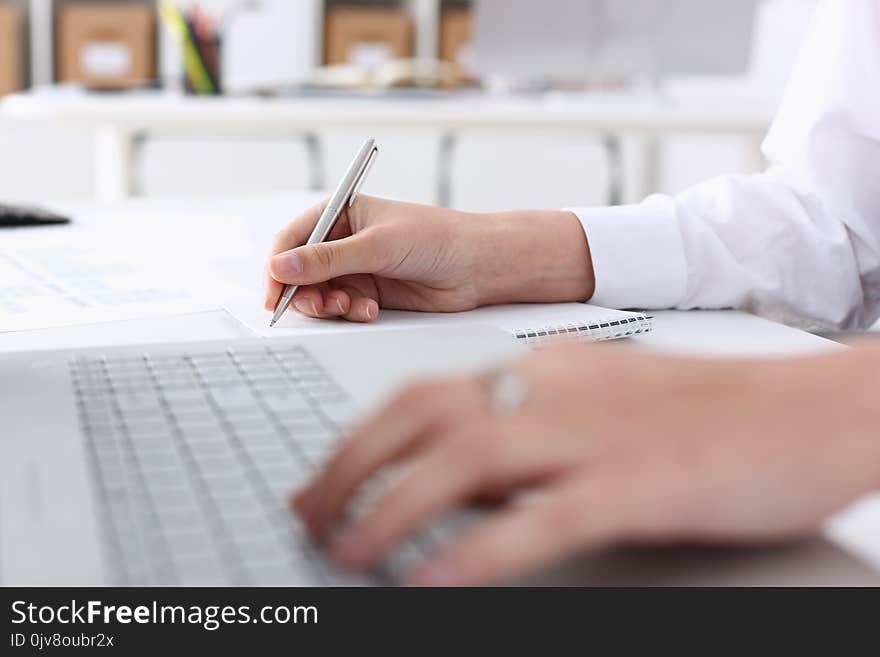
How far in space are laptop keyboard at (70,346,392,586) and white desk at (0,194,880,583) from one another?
144mm

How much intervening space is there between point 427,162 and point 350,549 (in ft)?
11.3

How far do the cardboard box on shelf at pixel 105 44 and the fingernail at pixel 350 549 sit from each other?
138 inches

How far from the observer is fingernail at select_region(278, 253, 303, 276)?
702mm

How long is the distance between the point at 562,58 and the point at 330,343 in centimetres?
239

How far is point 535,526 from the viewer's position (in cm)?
31

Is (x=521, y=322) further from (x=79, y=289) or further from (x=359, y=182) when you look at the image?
(x=79, y=289)

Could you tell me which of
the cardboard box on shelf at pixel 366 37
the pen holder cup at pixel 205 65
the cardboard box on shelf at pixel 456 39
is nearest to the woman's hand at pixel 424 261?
the pen holder cup at pixel 205 65

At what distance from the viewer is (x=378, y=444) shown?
34 cm

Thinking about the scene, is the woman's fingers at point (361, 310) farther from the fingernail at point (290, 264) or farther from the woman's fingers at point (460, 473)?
the woman's fingers at point (460, 473)

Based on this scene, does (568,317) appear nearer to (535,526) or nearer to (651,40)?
(535,526)

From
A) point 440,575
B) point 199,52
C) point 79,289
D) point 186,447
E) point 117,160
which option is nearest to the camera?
point 440,575

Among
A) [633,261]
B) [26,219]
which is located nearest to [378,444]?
[633,261]

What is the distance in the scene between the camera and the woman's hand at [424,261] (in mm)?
713
